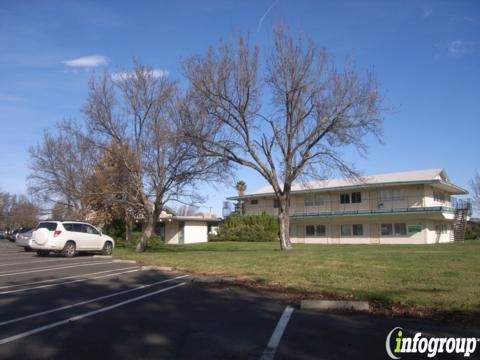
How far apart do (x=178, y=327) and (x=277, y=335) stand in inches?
61.4

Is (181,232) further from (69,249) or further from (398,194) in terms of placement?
(69,249)

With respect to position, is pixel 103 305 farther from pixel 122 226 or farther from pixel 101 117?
pixel 122 226

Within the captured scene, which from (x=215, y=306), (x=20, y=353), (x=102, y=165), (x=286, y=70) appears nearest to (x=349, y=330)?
(x=215, y=306)

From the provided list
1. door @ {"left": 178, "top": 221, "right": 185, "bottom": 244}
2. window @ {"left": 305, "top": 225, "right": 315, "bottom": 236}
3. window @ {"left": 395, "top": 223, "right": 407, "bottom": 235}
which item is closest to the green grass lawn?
window @ {"left": 395, "top": 223, "right": 407, "bottom": 235}

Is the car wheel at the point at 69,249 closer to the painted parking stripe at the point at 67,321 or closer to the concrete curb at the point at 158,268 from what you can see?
the concrete curb at the point at 158,268

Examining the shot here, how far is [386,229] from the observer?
47.3 m

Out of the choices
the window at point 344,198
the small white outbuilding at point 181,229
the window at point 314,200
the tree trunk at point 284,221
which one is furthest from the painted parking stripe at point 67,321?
the window at point 314,200

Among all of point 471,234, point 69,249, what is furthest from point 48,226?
point 471,234

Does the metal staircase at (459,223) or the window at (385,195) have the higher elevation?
the window at (385,195)

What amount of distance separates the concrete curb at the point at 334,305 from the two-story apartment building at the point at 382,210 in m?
33.8

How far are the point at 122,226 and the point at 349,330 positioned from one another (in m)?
39.2

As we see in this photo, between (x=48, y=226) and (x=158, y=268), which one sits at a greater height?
(x=48, y=226)

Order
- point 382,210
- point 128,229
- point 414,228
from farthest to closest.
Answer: point 382,210 → point 414,228 → point 128,229
